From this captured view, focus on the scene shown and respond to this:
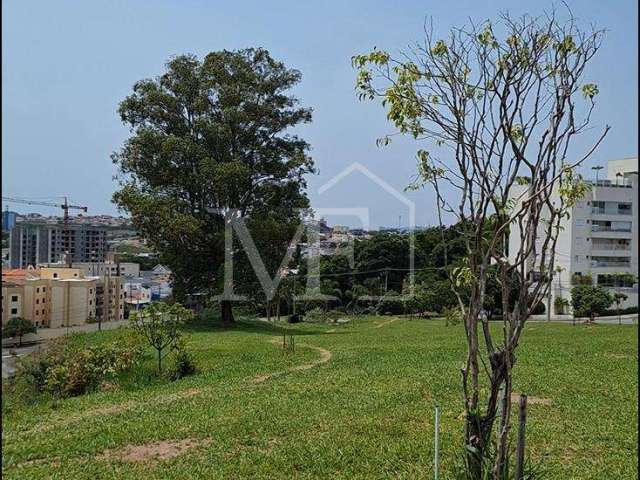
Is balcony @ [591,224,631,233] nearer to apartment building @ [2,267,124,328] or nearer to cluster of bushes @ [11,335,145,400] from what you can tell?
apartment building @ [2,267,124,328]

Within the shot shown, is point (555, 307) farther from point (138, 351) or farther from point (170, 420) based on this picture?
point (170, 420)

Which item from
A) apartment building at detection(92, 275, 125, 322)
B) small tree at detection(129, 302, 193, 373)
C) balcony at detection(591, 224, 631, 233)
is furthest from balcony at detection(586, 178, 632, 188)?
small tree at detection(129, 302, 193, 373)

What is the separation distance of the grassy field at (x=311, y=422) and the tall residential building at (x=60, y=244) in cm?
167

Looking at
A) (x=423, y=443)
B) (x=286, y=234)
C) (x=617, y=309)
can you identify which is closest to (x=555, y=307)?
(x=617, y=309)

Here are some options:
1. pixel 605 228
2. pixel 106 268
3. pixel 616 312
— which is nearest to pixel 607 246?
pixel 605 228

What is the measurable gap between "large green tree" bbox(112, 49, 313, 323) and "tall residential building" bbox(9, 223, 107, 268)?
290 centimetres

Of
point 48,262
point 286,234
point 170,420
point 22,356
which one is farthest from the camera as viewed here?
point 286,234

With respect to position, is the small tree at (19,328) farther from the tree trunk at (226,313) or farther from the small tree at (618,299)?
the small tree at (618,299)

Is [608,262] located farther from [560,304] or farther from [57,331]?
[57,331]

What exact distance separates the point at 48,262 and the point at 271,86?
8792 mm

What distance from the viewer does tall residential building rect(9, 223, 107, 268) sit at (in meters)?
6.54

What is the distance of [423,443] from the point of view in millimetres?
4324

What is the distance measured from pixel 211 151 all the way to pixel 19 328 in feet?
28.1

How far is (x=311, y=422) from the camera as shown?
16.4 ft
